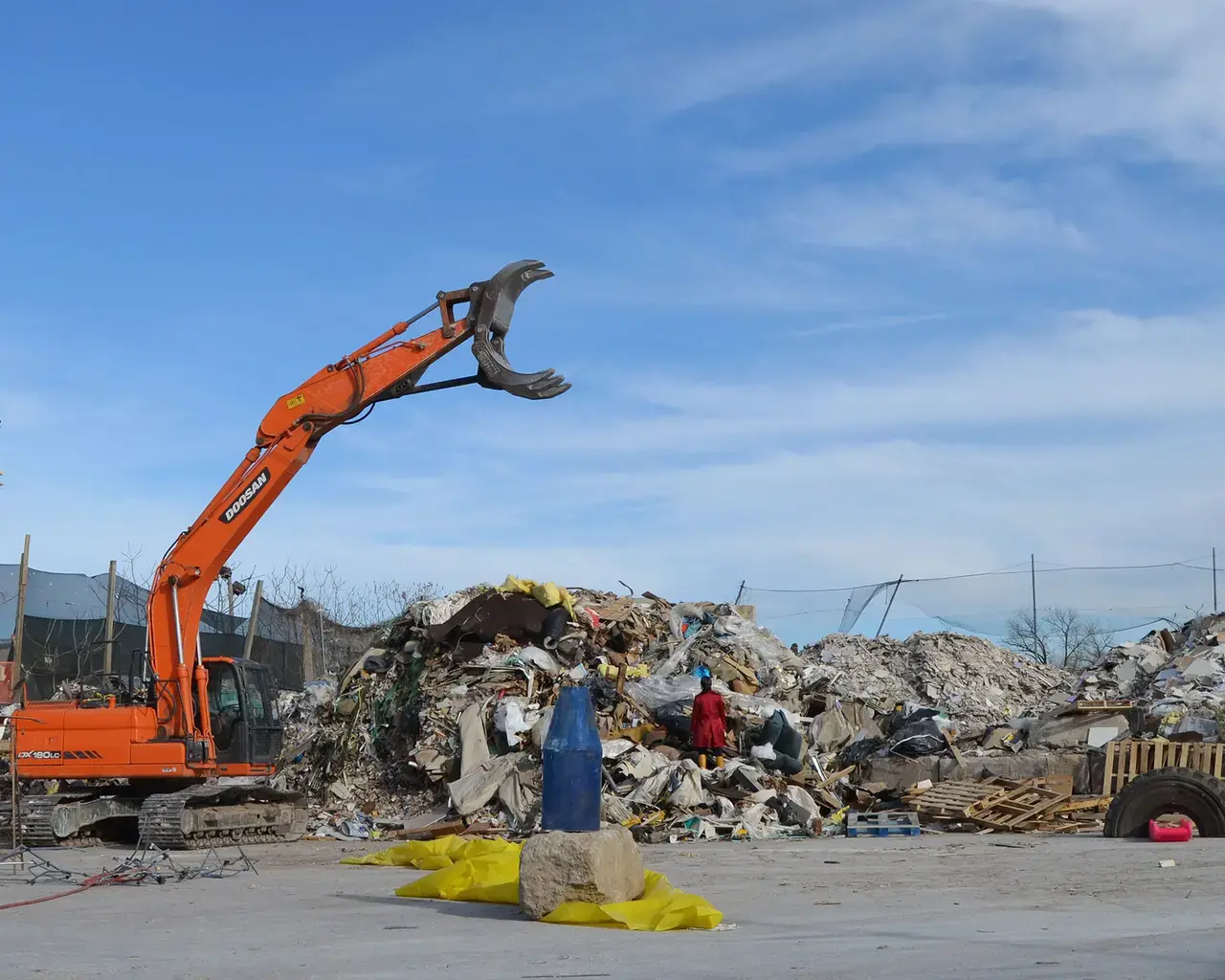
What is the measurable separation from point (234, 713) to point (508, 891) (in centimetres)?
747

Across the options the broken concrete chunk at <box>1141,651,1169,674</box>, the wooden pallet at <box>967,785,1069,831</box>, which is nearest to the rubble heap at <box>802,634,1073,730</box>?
the broken concrete chunk at <box>1141,651,1169,674</box>

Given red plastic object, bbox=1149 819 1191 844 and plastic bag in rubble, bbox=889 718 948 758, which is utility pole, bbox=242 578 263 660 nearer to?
plastic bag in rubble, bbox=889 718 948 758

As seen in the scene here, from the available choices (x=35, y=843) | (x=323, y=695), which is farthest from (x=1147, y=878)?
(x=323, y=695)

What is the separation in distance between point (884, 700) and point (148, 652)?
38.4 ft

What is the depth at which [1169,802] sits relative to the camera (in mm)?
14031

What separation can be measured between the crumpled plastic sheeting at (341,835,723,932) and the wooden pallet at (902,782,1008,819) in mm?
6640

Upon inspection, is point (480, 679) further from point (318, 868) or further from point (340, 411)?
point (318, 868)

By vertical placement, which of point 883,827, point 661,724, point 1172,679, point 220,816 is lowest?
point 220,816

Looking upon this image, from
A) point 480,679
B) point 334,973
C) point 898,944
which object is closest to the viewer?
point 334,973

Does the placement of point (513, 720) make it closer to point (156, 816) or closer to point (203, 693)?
point (203, 693)

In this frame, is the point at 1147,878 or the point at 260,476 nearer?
the point at 1147,878

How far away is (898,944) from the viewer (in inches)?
288

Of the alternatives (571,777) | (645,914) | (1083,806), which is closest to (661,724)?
(1083,806)

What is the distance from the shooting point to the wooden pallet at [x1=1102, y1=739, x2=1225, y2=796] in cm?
1680
